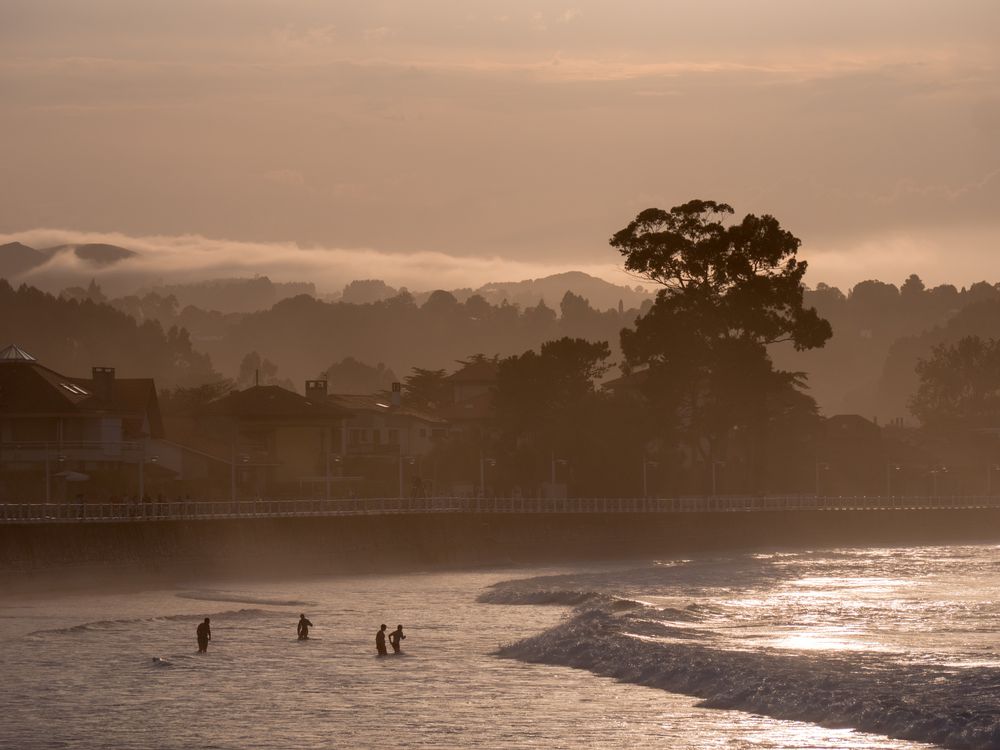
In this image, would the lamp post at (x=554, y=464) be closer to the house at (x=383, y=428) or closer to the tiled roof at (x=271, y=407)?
the tiled roof at (x=271, y=407)

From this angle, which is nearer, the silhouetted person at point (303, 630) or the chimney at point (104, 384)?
the silhouetted person at point (303, 630)

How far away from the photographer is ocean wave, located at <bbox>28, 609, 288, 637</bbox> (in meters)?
50.4

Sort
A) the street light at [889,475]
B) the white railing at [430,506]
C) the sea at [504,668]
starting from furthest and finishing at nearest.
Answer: the street light at [889,475], the white railing at [430,506], the sea at [504,668]

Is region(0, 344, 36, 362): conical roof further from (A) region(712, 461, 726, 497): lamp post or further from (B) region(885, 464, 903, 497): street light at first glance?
(B) region(885, 464, 903, 497): street light

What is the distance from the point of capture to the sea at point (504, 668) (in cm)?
3428

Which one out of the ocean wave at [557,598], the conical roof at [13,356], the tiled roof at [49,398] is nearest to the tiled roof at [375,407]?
the tiled roof at [49,398]

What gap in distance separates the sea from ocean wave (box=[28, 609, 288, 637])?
0.36 ft

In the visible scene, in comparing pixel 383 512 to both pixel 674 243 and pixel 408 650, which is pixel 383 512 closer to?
pixel 674 243

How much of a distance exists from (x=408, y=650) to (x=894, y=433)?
131 meters

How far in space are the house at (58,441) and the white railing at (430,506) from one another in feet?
14.5

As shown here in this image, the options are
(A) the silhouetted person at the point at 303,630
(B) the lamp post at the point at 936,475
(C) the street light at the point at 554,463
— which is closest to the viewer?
(A) the silhouetted person at the point at 303,630

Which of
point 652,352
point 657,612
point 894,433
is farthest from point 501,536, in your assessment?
point 894,433

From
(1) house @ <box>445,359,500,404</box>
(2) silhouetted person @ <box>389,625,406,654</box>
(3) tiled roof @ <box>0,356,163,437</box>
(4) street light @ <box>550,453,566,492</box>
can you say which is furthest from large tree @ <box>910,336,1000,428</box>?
(2) silhouetted person @ <box>389,625,406,654</box>

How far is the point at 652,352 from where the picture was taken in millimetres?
108312
